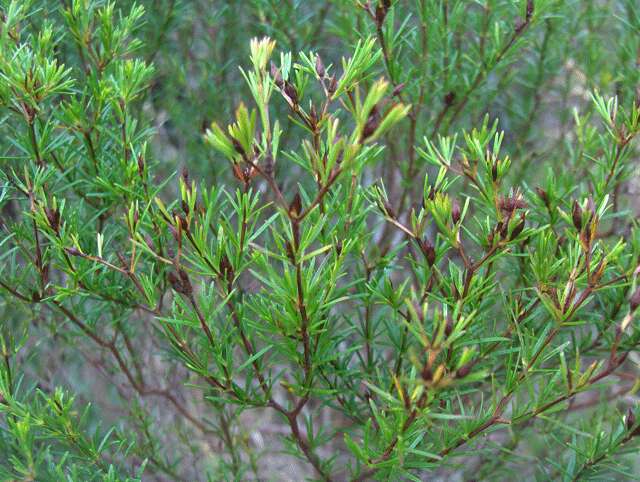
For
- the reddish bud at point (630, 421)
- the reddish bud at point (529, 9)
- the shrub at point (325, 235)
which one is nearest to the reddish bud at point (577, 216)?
the shrub at point (325, 235)

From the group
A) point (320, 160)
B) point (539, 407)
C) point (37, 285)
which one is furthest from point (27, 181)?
point (539, 407)

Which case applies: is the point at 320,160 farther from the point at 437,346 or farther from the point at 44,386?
the point at 44,386

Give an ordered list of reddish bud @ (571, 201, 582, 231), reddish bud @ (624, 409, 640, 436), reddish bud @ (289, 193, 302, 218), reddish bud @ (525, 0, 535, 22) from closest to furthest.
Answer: reddish bud @ (289, 193, 302, 218)
reddish bud @ (571, 201, 582, 231)
reddish bud @ (624, 409, 640, 436)
reddish bud @ (525, 0, 535, 22)

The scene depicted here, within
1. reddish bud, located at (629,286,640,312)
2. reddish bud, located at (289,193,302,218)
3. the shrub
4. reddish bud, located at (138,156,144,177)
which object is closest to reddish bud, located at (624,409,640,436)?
the shrub

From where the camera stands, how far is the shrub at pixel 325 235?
78cm

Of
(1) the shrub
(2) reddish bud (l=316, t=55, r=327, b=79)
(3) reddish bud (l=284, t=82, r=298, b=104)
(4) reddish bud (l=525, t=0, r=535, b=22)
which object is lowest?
(1) the shrub

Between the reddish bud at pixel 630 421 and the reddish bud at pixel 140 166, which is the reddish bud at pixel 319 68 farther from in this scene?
the reddish bud at pixel 630 421

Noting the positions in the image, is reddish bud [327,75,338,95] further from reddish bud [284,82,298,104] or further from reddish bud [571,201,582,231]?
reddish bud [571,201,582,231]

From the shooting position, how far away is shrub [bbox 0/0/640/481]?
78cm

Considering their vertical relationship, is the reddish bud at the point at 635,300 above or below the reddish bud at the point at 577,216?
below

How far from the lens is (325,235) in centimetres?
90

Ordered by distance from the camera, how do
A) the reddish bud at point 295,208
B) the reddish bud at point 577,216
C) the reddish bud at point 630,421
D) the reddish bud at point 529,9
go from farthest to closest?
1. the reddish bud at point 529,9
2. the reddish bud at point 630,421
3. the reddish bud at point 577,216
4. the reddish bud at point 295,208

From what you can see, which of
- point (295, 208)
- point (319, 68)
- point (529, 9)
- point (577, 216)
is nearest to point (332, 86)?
point (319, 68)

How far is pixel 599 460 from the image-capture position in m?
0.97
